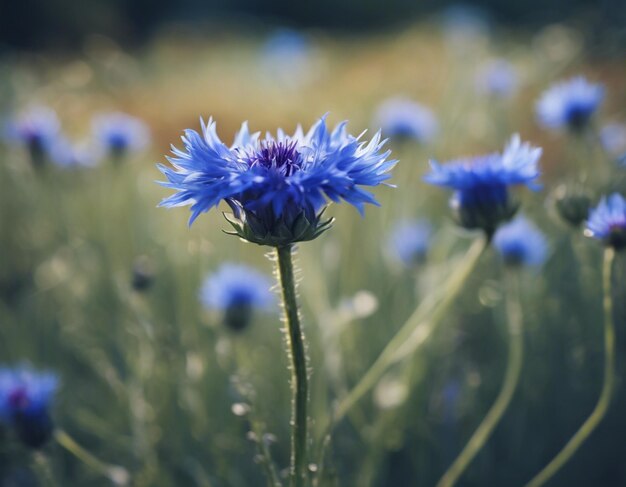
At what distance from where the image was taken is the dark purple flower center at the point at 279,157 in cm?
61

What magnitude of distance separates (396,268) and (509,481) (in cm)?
52

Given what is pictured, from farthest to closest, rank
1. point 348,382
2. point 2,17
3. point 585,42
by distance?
point 2,17 → point 585,42 → point 348,382

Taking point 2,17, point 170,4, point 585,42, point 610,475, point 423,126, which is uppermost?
point 170,4

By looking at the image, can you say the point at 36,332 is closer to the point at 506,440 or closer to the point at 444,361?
the point at 444,361

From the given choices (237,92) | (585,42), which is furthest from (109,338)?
(237,92)

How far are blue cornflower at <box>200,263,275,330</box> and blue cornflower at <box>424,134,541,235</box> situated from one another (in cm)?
39

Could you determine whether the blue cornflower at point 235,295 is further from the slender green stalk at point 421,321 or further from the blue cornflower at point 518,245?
the blue cornflower at point 518,245

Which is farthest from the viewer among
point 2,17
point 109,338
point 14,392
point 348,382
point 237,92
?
point 2,17

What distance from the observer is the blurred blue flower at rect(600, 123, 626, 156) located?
5.19ft

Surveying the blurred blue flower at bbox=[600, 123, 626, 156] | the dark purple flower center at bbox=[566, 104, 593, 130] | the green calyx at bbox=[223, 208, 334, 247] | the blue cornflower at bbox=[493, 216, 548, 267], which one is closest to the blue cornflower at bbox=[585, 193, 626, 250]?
the blue cornflower at bbox=[493, 216, 548, 267]

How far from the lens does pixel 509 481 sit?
1.06 metres

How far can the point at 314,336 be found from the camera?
4.19ft

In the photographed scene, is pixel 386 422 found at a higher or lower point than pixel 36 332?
lower

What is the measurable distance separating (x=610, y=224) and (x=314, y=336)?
627 millimetres
